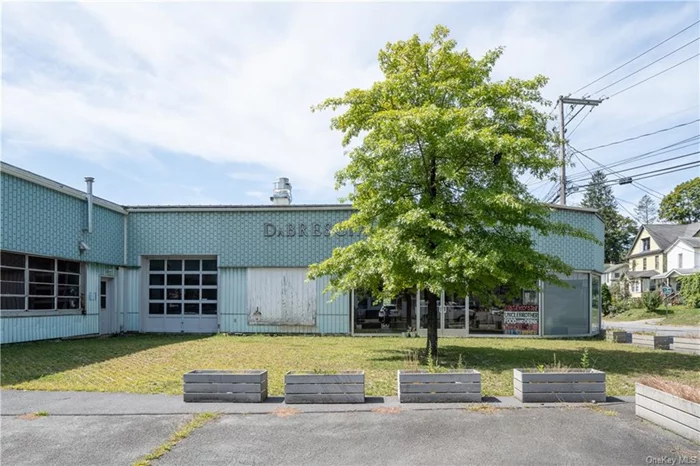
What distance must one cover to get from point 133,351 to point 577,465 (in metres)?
11.7

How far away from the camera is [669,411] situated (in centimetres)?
657

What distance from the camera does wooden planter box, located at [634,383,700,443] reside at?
6.14 m

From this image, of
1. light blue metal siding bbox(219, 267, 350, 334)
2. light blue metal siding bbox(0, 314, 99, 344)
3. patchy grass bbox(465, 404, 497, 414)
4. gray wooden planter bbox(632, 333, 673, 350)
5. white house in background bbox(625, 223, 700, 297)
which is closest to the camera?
patchy grass bbox(465, 404, 497, 414)

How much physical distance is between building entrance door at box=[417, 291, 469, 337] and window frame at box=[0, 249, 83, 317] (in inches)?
445

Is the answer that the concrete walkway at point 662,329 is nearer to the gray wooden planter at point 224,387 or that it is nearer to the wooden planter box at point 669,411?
the wooden planter box at point 669,411

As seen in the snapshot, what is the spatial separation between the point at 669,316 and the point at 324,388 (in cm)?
3513

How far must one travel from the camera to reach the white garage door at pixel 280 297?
1958 cm

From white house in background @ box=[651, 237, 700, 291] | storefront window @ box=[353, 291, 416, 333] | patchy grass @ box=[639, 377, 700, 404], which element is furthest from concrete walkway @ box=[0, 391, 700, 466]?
white house in background @ box=[651, 237, 700, 291]

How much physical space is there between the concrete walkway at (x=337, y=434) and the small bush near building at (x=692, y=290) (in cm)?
3462

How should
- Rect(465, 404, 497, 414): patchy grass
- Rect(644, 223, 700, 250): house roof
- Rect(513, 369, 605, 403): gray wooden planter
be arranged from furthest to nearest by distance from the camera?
Rect(644, 223, 700, 250): house roof < Rect(513, 369, 605, 403): gray wooden planter < Rect(465, 404, 497, 414): patchy grass

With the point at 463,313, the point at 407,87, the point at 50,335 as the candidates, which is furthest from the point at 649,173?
the point at 50,335

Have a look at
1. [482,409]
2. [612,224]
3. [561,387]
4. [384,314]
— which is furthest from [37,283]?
[612,224]

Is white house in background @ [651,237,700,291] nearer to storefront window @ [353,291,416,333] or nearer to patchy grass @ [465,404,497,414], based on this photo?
storefront window @ [353,291,416,333]

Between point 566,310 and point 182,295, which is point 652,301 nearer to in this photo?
point 566,310
